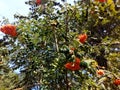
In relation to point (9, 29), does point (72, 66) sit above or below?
below

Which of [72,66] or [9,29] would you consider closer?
[72,66]

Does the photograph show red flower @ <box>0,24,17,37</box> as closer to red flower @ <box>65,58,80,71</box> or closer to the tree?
the tree

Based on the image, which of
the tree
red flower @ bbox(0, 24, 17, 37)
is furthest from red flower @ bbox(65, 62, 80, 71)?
red flower @ bbox(0, 24, 17, 37)

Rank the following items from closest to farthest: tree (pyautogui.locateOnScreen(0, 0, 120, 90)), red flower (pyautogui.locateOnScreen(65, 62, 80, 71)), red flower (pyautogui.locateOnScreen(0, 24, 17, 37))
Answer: red flower (pyautogui.locateOnScreen(65, 62, 80, 71)), tree (pyautogui.locateOnScreen(0, 0, 120, 90)), red flower (pyautogui.locateOnScreen(0, 24, 17, 37))

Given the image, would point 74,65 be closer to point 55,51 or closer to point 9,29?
point 55,51

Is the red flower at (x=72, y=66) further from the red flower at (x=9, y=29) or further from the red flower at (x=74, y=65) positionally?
the red flower at (x=9, y=29)

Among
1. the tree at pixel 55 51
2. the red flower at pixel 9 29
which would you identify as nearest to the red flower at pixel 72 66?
the tree at pixel 55 51

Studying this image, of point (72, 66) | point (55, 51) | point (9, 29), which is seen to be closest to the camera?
point (72, 66)

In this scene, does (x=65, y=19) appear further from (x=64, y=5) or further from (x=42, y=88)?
(x=42, y=88)

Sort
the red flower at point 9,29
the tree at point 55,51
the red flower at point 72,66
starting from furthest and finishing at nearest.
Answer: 1. the red flower at point 9,29
2. the tree at point 55,51
3. the red flower at point 72,66

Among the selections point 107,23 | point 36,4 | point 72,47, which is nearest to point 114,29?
point 107,23

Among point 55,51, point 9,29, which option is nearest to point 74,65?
point 55,51

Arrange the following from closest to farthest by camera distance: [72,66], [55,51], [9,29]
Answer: [72,66]
[55,51]
[9,29]

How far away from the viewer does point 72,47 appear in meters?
7.66
